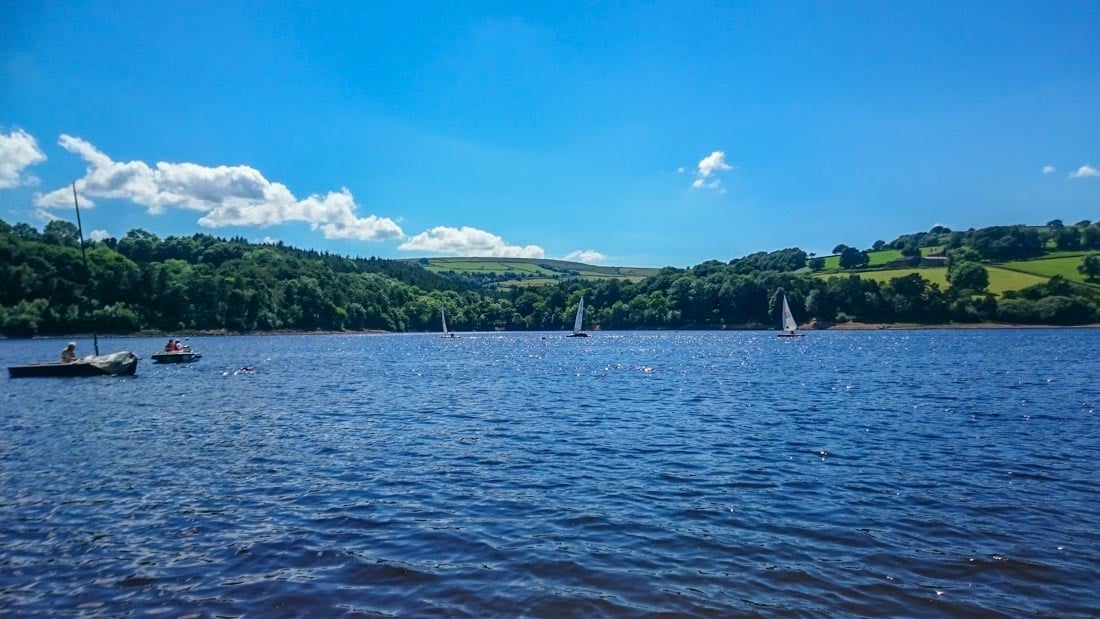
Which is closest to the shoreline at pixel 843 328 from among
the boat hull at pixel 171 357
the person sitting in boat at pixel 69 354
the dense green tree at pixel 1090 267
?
the dense green tree at pixel 1090 267

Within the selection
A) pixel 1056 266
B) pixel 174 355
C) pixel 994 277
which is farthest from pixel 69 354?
pixel 1056 266

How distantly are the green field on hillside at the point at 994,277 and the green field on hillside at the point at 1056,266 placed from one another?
2662mm

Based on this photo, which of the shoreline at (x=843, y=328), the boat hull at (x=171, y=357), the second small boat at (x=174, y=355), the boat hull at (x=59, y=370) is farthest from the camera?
the shoreline at (x=843, y=328)

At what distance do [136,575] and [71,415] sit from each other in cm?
2610

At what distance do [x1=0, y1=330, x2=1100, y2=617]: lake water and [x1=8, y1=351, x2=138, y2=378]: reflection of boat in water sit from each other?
24.6 meters

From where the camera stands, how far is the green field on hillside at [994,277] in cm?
15638

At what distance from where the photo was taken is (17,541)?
44.0 ft

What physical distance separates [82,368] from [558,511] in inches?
2168

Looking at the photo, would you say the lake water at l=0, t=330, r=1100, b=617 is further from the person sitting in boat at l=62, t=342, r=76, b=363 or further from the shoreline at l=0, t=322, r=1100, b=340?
the shoreline at l=0, t=322, r=1100, b=340

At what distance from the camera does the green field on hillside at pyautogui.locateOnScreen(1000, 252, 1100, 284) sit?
511 feet

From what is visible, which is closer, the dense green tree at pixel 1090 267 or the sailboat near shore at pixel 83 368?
the sailboat near shore at pixel 83 368

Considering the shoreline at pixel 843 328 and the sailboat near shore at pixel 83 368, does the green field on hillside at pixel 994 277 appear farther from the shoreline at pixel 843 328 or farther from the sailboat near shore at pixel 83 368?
the sailboat near shore at pixel 83 368


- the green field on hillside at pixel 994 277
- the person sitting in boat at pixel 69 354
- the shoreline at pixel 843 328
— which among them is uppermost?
the green field on hillside at pixel 994 277

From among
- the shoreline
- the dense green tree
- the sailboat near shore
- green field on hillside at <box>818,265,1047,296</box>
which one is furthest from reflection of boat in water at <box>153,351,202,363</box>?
the dense green tree
